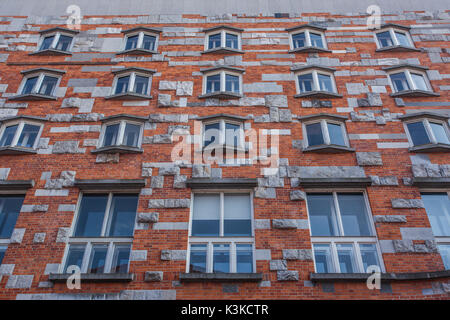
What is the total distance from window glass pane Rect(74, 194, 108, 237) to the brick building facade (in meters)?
0.05

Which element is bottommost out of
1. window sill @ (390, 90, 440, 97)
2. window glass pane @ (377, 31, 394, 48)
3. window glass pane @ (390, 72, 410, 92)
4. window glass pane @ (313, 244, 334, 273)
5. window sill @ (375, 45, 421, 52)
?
window glass pane @ (313, 244, 334, 273)

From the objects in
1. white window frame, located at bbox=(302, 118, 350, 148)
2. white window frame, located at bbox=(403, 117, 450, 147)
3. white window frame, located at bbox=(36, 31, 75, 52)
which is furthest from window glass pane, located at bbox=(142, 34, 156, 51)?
white window frame, located at bbox=(403, 117, 450, 147)

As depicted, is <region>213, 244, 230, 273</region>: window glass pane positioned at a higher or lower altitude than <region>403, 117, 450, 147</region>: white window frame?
lower

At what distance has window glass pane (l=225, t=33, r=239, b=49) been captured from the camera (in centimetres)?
1545

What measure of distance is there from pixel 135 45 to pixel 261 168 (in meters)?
8.64

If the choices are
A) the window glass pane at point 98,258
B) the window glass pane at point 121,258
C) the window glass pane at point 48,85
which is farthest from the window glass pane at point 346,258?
the window glass pane at point 48,85

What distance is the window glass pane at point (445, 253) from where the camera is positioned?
947 centimetres

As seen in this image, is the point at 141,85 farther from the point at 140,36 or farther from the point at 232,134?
the point at 232,134

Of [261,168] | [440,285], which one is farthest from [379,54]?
[440,285]

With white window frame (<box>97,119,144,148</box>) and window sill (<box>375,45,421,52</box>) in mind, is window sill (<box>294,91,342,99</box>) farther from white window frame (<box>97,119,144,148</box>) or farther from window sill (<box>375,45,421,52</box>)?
white window frame (<box>97,119,144,148</box>)

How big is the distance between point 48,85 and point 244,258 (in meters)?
10.4

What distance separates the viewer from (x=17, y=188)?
10766mm
